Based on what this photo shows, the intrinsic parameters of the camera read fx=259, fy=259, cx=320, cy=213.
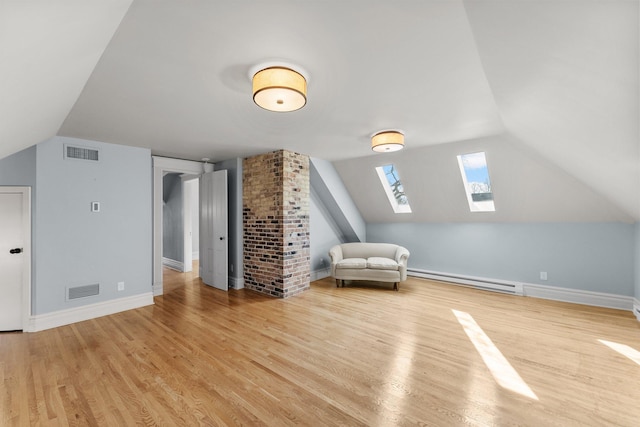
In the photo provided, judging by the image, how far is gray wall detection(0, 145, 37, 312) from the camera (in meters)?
3.13

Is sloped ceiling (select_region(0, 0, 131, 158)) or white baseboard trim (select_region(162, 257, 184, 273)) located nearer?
sloped ceiling (select_region(0, 0, 131, 158))

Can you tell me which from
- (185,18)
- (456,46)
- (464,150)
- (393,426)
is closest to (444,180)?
(464,150)

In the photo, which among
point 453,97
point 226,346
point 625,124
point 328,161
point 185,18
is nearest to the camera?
point 185,18

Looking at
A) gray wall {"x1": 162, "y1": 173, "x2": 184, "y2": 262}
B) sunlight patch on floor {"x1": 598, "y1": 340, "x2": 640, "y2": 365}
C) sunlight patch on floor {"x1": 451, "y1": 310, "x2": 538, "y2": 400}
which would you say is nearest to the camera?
sunlight patch on floor {"x1": 451, "y1": 310, "x2": 538, "y2": 400}

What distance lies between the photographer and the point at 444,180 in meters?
4.66

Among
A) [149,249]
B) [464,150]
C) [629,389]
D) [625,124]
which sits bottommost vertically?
[629,389]

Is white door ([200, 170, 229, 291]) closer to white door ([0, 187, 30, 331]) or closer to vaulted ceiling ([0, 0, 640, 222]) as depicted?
vaulted ceiling ([0, 0, 640, 222])

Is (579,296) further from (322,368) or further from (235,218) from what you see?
(235,218)

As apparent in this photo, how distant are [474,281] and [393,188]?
2.36 metres

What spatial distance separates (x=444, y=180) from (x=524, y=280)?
85.1 inches

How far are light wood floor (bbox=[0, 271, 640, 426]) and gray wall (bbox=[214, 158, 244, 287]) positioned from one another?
1151mm

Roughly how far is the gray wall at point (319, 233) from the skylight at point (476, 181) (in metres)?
2.81

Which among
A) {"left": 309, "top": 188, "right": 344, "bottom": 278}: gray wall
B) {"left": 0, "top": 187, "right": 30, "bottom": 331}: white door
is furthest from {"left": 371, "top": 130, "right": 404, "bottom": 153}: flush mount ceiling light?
{"left": 0, "top": 187, "right": 30, "bottom": 331}: white door

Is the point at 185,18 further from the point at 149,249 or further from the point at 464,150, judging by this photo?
the point at 464,150
